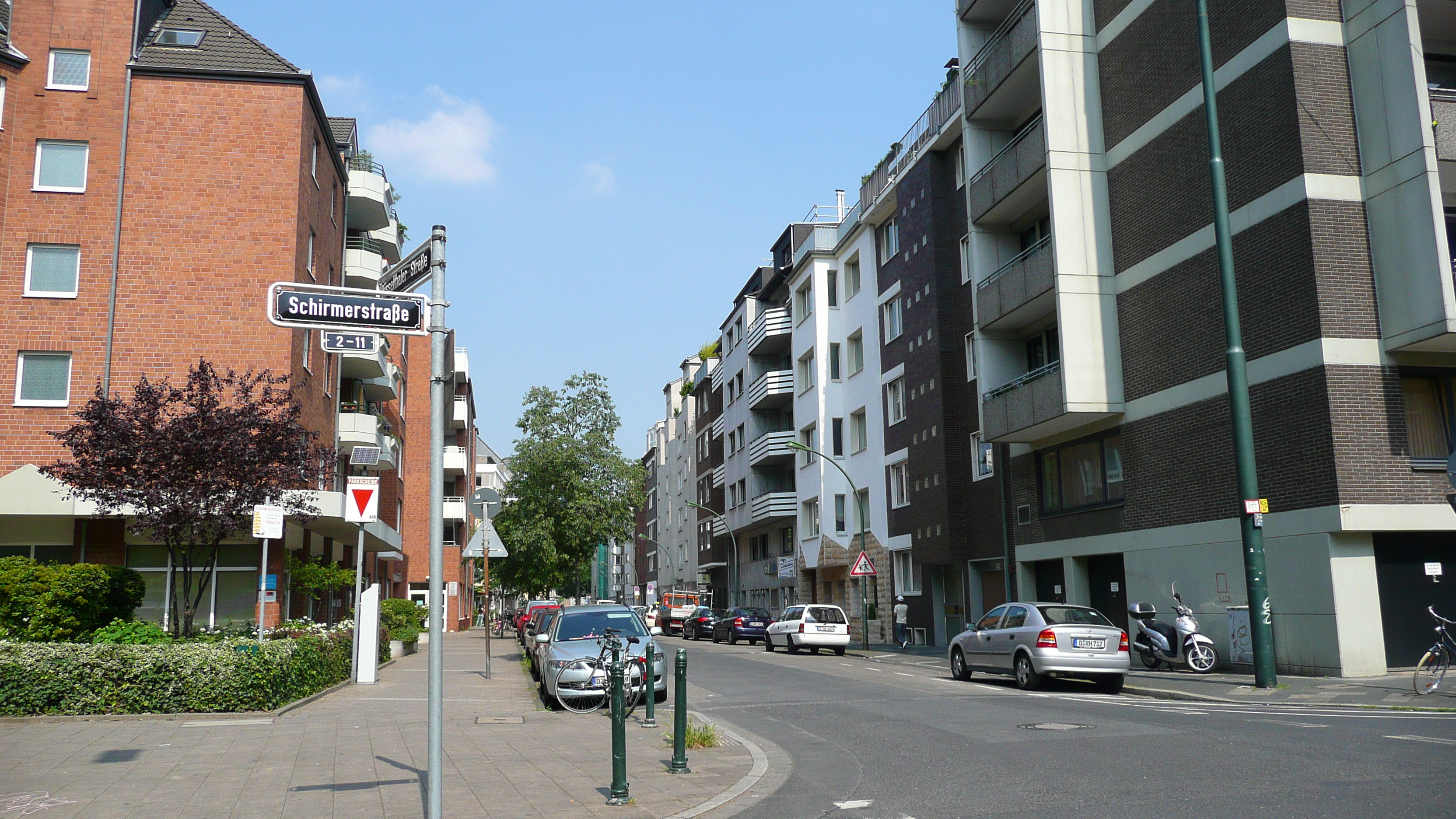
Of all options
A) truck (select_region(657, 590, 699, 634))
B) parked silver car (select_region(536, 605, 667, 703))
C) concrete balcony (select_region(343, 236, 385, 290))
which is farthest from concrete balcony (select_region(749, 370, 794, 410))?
parked silver car (select_region(536, 605, 667, 703))

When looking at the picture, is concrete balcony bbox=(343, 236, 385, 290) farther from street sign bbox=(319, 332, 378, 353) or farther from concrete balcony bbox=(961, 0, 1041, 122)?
street sign bbox=(319, 332, 378, 353)

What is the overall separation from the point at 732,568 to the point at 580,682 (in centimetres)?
5034

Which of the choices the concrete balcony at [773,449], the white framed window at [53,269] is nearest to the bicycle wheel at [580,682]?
the white framed window at [53,269]

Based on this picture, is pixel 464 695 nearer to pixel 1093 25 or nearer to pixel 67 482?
pixel 67 482

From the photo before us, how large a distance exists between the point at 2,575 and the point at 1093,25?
24024 millimetres

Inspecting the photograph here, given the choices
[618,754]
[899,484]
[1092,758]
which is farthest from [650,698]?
[899,484]

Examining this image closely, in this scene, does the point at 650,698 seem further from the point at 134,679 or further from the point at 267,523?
the point at 267,523

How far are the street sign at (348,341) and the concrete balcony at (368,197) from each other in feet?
106

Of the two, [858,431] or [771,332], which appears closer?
[858,431]

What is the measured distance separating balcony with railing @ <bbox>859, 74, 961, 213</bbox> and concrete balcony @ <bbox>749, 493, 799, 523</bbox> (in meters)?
14.4

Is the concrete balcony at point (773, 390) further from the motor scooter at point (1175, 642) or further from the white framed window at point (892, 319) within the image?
the motor scooter at point (1175, 642)

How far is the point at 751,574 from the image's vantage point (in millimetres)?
59938

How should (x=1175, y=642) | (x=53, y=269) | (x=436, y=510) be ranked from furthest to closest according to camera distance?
(x=53, y=269), (x=1175, y=642), (x=436, y=510)

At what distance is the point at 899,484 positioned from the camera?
38.4 meters
